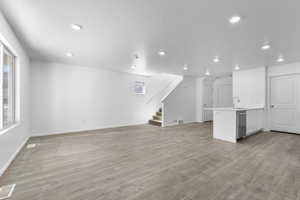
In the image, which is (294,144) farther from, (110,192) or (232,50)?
(110,192)

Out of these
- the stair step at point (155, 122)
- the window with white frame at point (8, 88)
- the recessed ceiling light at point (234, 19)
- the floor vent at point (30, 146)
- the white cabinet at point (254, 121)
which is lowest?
the floor vent at point (30, 146)

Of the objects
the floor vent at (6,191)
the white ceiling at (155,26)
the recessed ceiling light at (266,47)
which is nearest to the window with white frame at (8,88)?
the white ceiling at (155,26)

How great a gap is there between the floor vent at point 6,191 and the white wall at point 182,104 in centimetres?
535

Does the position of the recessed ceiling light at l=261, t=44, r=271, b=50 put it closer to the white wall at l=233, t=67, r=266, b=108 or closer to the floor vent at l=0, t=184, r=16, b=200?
→ the white wall at l=233, t=67, r=266, b=108

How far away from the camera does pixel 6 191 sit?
1.87 m

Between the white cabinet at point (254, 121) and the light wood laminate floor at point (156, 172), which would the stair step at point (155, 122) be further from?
the white cabinet at point (254, 121)

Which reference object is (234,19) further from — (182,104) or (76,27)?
(182,104)

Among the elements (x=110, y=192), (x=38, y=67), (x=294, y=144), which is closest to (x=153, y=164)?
(x=110, y=192)

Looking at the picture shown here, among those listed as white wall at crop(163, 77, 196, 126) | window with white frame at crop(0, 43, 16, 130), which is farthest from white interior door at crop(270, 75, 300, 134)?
window with white frame at crop(0, 43, 16, 130)

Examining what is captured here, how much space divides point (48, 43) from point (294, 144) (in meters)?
7.06

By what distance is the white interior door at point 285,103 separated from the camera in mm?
4949

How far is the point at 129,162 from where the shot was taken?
277 centimetres

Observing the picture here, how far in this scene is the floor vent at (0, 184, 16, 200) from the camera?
69.9 inches

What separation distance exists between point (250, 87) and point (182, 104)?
3.09m
